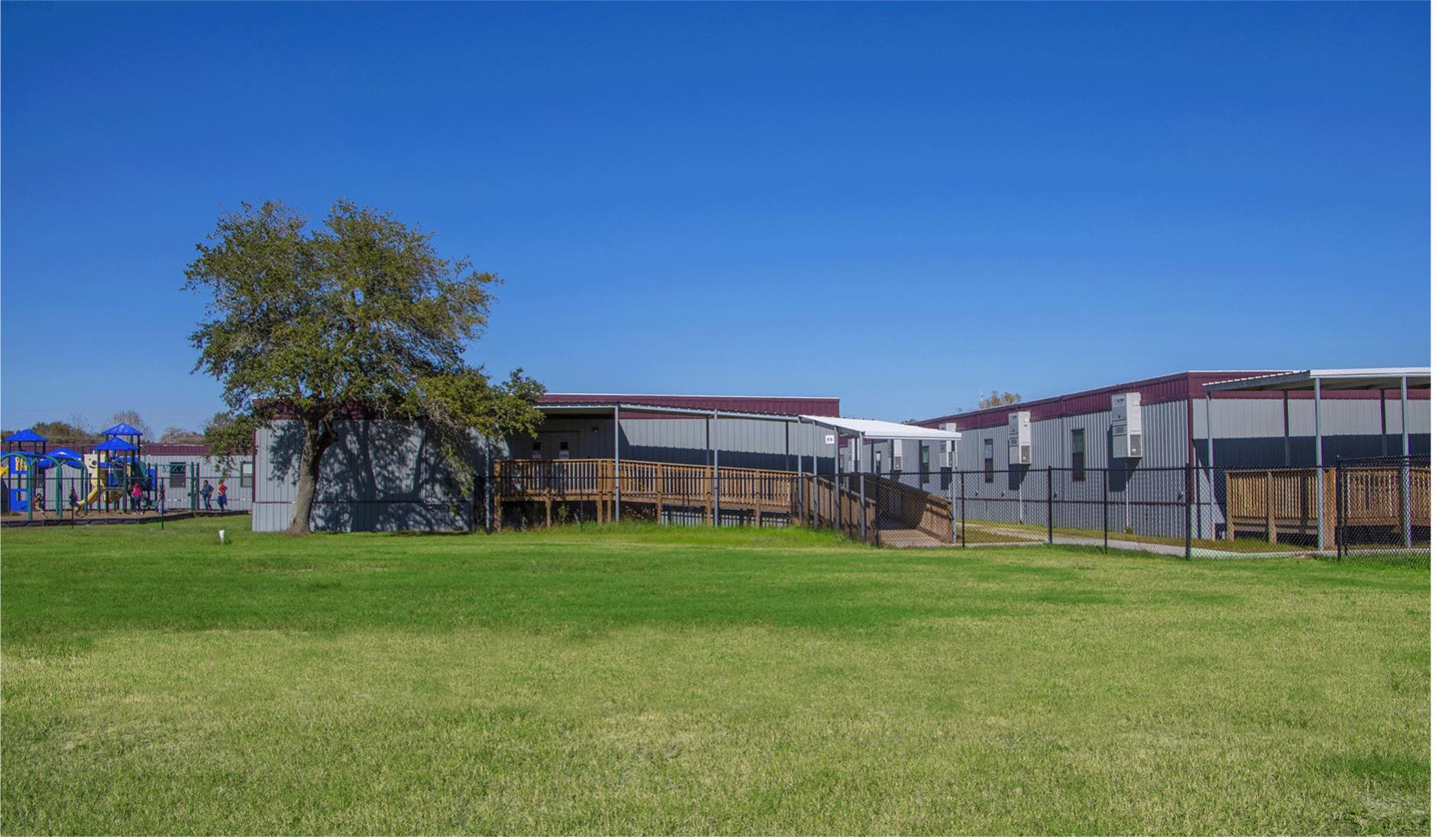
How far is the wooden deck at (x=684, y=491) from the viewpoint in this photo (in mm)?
29203

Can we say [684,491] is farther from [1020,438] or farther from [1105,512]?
[1105,512]

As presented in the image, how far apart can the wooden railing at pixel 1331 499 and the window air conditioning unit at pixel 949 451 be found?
12.9m

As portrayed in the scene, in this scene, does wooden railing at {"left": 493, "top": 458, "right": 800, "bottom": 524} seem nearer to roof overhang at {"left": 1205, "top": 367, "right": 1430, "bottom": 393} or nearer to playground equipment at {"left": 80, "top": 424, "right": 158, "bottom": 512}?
roof overhang at {"left": 1205, "top": 367, "right": 1430, "bottom": 393}

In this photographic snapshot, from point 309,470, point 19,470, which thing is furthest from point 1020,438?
point 19,470

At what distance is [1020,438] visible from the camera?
→ 111 ft

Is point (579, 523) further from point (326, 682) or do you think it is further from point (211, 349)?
point (326, 682)

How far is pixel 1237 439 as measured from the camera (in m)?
27.4

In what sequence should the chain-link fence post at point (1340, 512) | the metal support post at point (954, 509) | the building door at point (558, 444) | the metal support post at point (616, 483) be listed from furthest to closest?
the building door at point (558, 444) < the metal support post at point (616, 483) < the metal support post at point (954, 509) < the chain-link fence post at point (1340, 512)

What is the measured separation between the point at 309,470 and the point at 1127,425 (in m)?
20.2

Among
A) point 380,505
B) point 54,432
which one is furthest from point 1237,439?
point 54,432

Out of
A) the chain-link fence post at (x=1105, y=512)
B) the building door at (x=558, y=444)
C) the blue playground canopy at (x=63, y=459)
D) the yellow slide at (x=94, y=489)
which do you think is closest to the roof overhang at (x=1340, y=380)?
the chain-link fence post at (x=1105, y=512)

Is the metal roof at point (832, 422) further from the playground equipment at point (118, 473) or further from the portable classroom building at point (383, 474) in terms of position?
the playground equipment at point (118, 473)

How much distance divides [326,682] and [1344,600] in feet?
36.5

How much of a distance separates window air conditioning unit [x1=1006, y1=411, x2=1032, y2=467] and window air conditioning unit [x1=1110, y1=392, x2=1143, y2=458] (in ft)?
17.2
